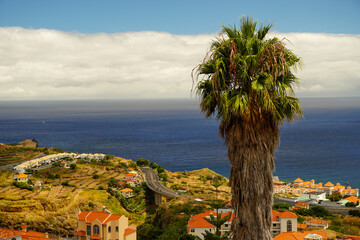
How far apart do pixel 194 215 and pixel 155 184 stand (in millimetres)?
29877

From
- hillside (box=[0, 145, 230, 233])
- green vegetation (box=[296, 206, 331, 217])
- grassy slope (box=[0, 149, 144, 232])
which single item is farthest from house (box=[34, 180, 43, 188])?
green vegetation (box=[296, 206, 331, 217])

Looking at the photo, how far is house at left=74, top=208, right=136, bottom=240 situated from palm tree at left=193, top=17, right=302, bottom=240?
2310 centimetres

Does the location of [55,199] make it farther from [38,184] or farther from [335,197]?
[335,197]

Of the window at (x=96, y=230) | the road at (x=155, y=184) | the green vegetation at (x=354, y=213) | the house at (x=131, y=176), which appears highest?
the window at (x=96, y=230)

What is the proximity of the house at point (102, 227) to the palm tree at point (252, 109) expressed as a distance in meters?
23.1

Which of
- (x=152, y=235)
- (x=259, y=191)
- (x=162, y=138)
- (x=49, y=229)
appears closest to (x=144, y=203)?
(x=49, y=229)

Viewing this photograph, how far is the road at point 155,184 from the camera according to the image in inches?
2084

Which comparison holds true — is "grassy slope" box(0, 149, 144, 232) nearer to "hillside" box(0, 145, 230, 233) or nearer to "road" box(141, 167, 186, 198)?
"hillside" box(0, 145, 230, 233)

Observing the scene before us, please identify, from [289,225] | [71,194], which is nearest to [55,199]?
[71,194]

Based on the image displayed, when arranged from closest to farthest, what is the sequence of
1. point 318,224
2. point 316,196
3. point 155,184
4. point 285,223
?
point 285,223 → point 318,224 → point 316,196 → point 155,184

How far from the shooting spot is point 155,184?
60.0 m

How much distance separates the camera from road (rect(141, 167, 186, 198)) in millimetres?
52938

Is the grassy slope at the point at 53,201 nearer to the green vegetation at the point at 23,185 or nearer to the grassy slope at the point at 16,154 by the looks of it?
the green vegetation at the point at 23,185

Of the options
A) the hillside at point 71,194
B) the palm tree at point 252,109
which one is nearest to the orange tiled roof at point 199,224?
the hillside at point 71,194
